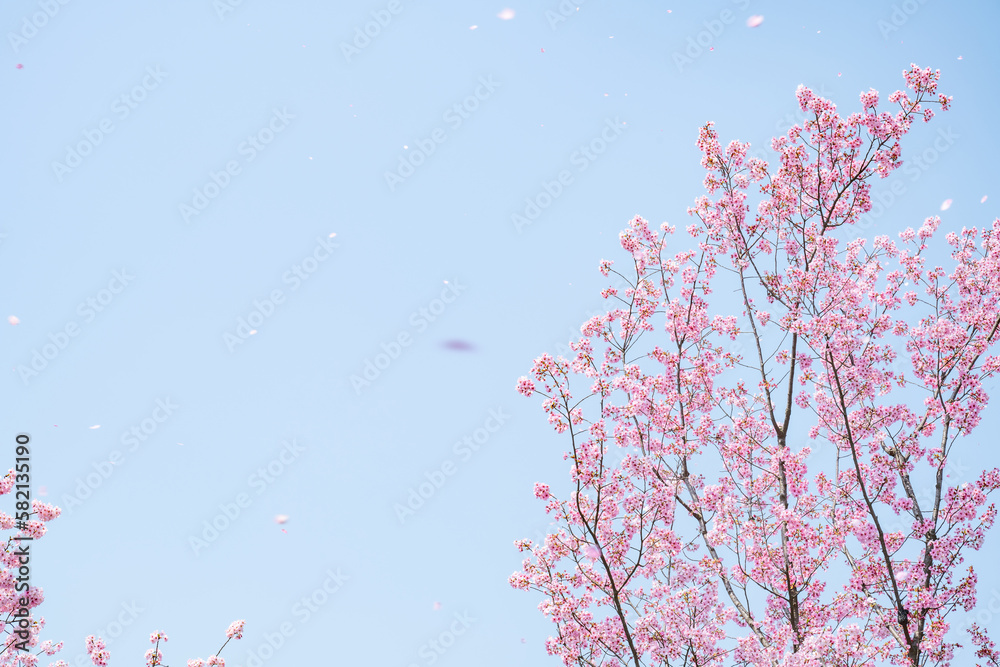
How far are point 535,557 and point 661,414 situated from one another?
1.89 m

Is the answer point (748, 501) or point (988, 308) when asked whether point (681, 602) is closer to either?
point (748, 501)

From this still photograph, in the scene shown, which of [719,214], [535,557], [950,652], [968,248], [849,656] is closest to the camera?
[849,656]

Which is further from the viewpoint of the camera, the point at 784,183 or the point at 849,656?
the point at 784,183

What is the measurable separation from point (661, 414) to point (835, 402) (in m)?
2.11

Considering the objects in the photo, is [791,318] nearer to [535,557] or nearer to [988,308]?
[988,308]

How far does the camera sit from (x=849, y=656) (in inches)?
203

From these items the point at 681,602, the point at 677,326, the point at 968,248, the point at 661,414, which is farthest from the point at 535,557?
the point at 968,248

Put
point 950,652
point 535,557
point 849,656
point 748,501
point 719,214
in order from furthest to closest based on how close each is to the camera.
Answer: point 719,214 → point 748,501 → point 535,557 → point 950,652 → point 849,656

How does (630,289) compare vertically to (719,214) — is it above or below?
below

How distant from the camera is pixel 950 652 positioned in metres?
5.87

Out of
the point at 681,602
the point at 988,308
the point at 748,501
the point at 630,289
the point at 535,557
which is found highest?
the point at 988,308

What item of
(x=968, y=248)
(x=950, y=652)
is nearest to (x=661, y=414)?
(x=950, y=652)

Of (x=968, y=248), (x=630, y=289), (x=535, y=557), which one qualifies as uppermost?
(x=968, y=248)

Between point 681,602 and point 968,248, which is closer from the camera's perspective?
point 681,602
